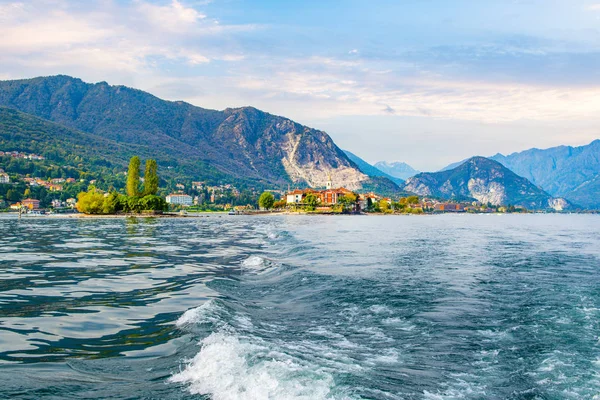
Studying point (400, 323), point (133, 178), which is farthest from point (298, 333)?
point (133, 178)

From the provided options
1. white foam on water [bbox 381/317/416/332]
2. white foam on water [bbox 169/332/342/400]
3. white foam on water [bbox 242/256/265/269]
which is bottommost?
white foam on water [bbox 242/256/265/269]

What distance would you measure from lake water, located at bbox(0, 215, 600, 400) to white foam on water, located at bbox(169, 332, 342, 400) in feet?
0.15

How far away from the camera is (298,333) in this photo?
1439 centimetres

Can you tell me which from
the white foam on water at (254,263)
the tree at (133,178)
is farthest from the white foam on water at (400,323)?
the tree at (133,178)

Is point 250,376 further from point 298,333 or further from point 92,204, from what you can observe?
point 92,204

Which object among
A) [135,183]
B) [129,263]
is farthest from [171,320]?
[135,183]

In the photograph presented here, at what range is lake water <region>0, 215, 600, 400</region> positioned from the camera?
31.9 feet

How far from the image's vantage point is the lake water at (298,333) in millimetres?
9719

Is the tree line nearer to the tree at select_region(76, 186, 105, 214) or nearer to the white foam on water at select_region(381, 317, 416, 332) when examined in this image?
the tree at select_region(76, 186, 105, 214)

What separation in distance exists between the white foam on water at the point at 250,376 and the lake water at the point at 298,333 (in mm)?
45

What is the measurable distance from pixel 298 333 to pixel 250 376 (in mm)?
4608

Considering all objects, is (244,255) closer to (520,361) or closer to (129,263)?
(129,263)

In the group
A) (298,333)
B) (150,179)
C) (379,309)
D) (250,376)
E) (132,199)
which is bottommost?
(379,309)

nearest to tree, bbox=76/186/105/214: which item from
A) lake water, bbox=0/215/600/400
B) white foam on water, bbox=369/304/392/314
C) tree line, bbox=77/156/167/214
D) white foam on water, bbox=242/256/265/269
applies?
tree line, bbox=77/156/167/214
